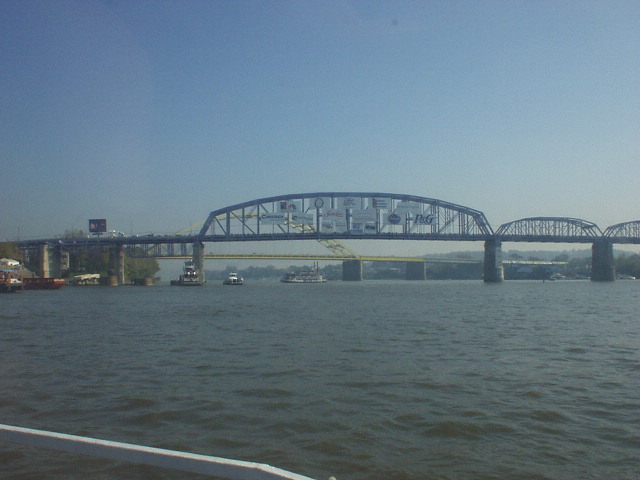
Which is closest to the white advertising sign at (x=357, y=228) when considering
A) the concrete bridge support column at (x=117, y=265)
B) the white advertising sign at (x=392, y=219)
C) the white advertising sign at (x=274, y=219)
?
the white advertising sign at (x=392, y=219)

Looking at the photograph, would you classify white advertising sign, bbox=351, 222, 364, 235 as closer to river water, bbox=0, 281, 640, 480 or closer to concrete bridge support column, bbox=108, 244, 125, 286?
concrete bridge support column, bbox=108, 244, 125, 286

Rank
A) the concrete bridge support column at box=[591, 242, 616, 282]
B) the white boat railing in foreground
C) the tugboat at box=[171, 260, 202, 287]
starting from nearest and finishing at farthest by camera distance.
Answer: the white boat railing in foreground
the tugboat at box=[171, 260, 202, 287]
the concrete bridge support column at box=[591, 242, 616, 282]

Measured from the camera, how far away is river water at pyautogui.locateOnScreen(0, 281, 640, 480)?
7695 mm

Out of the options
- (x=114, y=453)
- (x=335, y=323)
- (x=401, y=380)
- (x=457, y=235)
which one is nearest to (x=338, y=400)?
(x=401, y=380)

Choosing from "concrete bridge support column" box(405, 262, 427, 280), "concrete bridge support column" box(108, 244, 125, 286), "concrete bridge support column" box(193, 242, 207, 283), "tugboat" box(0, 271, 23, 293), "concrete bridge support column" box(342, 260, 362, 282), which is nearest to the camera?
"tugboat" box(0, 271, 23, 293)

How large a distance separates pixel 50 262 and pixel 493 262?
87728 millimetres

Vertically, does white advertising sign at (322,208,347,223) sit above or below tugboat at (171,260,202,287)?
above

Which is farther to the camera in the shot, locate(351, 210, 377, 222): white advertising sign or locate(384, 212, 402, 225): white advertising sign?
locate(384, 212, 402, 225): white advertising sign

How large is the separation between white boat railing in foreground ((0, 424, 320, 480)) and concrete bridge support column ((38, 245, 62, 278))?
112934 mm

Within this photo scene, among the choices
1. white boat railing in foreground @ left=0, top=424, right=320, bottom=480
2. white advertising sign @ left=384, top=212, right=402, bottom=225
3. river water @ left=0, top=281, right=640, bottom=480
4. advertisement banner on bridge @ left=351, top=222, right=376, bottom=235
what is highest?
white advertising sign @ left=384, top=212, right=402, bottom=225

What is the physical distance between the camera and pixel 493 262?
112688 mm

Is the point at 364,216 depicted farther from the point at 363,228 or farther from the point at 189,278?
the point at 189,278

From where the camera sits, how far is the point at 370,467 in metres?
7.46

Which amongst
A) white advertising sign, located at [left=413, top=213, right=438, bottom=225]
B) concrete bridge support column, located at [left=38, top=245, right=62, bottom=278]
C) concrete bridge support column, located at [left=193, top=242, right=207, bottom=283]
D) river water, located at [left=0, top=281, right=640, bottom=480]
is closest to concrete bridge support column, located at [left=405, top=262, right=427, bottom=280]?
white advertising sign, located at [left=413, top=213, right=438, bottom=225]
